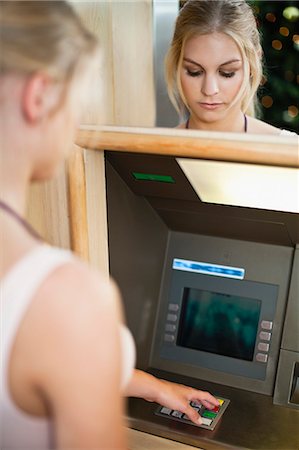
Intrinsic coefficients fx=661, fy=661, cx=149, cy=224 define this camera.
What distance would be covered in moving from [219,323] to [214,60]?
0.74 m

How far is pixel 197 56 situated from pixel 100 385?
→ 1353 mm

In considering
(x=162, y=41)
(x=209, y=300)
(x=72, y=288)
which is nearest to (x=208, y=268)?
(x=209, y=300)

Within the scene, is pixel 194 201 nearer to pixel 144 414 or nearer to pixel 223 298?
pixel 223 298

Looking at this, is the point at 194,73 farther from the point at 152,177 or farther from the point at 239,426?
the point at 239,426

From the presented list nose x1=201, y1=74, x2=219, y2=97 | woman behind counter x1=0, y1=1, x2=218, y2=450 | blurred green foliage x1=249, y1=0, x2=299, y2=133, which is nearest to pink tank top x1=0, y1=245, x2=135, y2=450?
woman behind counter x1=0, y1=1, x2=218, y2=450

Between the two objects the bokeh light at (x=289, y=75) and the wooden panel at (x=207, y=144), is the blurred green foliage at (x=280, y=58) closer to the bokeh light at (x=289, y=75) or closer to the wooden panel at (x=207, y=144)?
the bokeh light at (x=289, y=75)

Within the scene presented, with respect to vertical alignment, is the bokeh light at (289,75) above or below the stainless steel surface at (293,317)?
above

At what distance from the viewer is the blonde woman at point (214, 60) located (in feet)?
6.25

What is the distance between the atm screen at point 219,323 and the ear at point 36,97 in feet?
3.63

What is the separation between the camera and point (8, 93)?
0.75 meters

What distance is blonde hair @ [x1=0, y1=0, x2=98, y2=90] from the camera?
2.42 feet

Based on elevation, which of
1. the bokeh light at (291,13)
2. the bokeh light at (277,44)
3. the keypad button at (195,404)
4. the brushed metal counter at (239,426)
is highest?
the bokeh light at (291,13)

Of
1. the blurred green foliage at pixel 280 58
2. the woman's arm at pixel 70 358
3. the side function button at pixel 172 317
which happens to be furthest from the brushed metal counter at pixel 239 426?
the blurred green foliage at pixel 280 58

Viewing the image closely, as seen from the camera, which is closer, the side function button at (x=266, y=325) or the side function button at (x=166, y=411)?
the side function button at (x=166, y=411)
